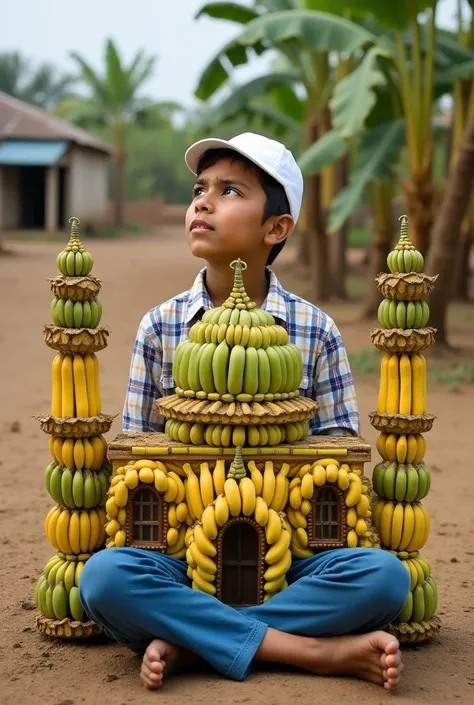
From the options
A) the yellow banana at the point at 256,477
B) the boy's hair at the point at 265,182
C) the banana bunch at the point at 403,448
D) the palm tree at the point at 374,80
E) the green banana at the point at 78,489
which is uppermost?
the palm tree at the point at 374,80

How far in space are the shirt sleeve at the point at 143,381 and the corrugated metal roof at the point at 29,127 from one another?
84.3ft

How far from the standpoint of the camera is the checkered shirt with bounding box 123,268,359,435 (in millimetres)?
3697

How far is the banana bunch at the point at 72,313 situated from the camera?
340 cm

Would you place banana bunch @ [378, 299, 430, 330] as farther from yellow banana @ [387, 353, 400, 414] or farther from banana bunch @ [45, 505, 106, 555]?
banana bunch @ [45, 505, 106, 555]

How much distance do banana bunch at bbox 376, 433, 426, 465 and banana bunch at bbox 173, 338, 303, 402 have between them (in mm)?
444

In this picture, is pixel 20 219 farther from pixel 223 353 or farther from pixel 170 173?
pixel 223 353

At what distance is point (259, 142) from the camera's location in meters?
3.55

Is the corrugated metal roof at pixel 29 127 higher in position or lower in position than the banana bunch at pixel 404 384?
higher

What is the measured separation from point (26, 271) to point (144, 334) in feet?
47.4

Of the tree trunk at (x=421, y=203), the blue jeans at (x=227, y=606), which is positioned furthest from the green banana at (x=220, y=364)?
the tree trunk at (x=421, y=203)

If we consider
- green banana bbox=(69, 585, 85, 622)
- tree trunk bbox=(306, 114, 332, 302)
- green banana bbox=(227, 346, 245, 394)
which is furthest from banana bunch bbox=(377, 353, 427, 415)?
tree trunk bbox=(306, 114, 332, 302)

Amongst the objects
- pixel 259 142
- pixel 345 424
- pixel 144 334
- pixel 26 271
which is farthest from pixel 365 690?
pixel 26 271

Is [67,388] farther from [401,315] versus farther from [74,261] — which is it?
[401,315]

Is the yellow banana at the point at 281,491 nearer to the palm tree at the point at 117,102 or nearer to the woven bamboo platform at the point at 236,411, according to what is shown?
the woven bamboo platform at the point at 236,411
